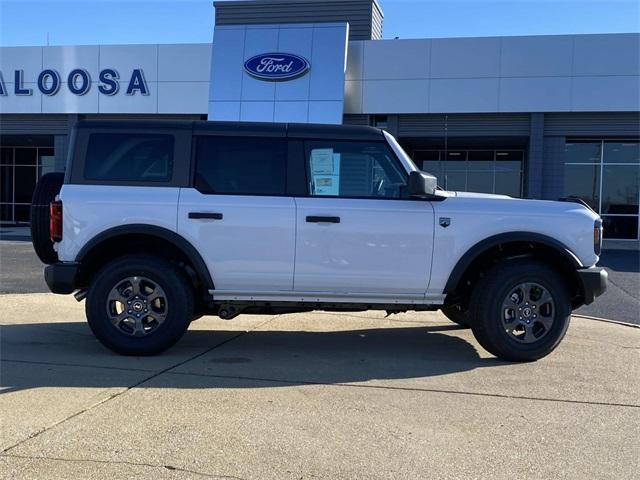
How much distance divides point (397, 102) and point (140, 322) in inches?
644

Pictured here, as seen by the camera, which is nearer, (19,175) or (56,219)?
(56,219)

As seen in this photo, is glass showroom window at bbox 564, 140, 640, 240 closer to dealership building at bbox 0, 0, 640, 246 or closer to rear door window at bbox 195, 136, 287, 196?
dealership building at bbox 0, 0, 640, 246

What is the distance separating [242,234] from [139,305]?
3.81 feet

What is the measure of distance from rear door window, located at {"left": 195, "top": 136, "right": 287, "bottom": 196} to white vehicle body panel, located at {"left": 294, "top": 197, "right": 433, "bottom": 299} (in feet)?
1.19

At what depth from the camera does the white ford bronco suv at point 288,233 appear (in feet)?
18.1

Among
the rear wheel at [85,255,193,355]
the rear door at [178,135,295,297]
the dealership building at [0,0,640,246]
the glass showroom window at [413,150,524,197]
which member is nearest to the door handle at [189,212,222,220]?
the rear door at [178,135,295,297]

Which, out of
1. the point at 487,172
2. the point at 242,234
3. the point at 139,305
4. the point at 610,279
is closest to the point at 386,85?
the point at 487,172

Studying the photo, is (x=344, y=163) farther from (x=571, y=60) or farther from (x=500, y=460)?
(x=571, y=60)

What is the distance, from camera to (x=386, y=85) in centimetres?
2052

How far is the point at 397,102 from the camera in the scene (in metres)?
20.5

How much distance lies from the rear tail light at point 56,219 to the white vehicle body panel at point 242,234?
1.09 metres

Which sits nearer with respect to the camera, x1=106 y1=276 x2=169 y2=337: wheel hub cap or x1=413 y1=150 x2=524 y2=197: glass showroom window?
x1=106 y1=276 x2=169 y2=337: wheel hub cap

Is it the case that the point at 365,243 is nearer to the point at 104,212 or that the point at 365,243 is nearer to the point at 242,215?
the point at 242,215

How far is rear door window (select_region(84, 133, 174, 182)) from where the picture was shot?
5.64 meters
